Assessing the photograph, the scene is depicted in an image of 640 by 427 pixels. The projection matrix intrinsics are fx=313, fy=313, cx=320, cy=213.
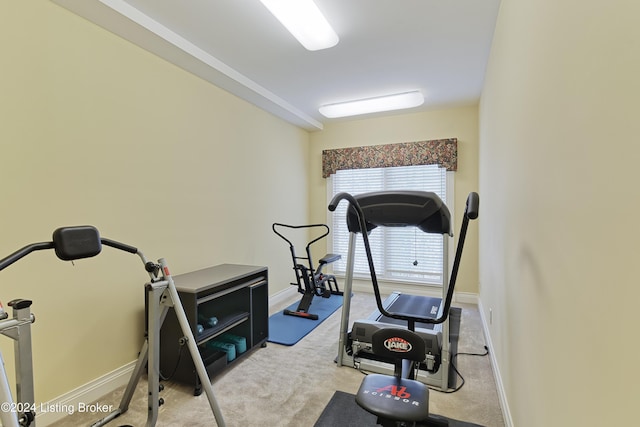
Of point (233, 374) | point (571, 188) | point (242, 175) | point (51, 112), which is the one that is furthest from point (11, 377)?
point (571, 188)

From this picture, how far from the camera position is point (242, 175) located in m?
3.68

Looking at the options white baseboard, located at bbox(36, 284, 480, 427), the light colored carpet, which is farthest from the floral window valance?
white baseboard, located at bbox(36, 284, 480, 427)

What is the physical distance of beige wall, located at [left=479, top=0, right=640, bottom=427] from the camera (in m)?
0.63

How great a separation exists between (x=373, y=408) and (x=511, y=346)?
2.94ft

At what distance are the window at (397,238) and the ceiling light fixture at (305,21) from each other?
8.71 ft

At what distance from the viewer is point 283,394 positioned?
7.18 feet

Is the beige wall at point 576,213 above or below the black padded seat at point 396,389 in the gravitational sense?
above

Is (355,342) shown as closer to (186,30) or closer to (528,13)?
(528,13)

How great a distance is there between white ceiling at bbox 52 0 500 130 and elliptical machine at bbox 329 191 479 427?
1349mm

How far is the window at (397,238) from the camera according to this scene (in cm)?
455

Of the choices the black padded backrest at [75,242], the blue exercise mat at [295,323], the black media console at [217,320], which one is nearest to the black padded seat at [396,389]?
the black media console at [217,320]

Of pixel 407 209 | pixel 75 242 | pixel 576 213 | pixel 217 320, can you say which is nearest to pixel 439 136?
pixel 407 209

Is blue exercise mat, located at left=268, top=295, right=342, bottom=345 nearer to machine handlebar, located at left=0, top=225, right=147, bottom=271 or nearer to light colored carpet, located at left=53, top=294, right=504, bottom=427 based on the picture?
light colored carpet, located at left=53, top=294, right=504, bottom=427

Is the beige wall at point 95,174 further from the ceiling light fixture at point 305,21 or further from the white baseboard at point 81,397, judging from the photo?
the ceiling light fixture at point 305,21
